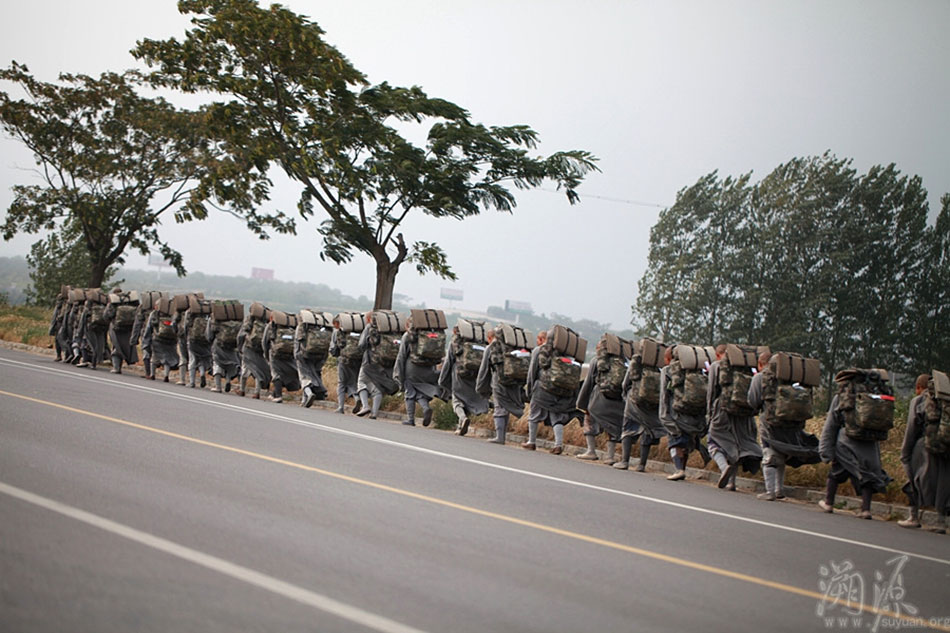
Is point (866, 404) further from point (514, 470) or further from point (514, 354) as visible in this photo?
point (514, 354)

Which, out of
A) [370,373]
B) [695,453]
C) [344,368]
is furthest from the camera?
[344,368]

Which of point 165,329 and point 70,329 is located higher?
point 165,329

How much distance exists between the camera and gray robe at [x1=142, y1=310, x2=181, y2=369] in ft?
76.5

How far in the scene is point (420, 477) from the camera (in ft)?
32.8

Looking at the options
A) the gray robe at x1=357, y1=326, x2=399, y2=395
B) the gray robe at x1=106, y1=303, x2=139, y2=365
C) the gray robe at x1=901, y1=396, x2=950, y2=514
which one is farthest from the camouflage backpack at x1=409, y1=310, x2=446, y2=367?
the gray robe at x1=106, y1=303, x2=139, y2=365

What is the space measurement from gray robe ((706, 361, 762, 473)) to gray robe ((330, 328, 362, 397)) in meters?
8.48

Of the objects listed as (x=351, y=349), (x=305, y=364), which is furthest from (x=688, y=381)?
(x=305, y=364)

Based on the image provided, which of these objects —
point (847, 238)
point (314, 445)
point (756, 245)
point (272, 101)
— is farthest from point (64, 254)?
point (314, 445)

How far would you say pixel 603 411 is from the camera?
49.1 feet

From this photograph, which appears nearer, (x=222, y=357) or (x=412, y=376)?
(x=412, y=376)

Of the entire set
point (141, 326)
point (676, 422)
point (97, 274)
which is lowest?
point (676, 422)

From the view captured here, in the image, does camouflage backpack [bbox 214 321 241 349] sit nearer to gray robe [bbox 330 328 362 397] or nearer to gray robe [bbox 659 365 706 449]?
gray robe [bbox 330 328 362 397]

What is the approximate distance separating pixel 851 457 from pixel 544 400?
5.46 metres

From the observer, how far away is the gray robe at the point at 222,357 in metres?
→ 21.9
